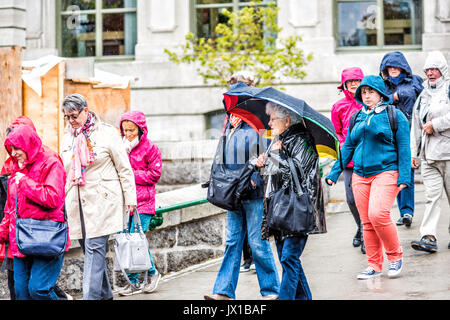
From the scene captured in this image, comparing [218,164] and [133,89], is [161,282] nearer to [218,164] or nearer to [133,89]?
[218,164]

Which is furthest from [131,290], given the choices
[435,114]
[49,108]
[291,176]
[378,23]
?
[378,23]

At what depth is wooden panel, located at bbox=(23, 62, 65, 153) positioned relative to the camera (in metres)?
9.87

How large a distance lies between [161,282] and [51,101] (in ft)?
10.5

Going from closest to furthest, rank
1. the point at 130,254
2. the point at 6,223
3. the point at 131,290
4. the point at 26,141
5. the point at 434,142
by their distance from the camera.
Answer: the point at 26,141, the point at 6,223, the point at 130,254, the point at 131,290, the point at 434,142

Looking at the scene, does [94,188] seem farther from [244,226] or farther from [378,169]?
[378,169]

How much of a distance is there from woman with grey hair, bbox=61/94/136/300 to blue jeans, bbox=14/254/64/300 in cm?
43

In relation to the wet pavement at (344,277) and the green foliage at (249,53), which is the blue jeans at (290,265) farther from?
the green foliage at (249,53)

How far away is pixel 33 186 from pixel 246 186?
1.68 meters

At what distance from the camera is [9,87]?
9375 mm

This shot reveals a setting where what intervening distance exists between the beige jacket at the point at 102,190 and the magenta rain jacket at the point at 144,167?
34.8 inches

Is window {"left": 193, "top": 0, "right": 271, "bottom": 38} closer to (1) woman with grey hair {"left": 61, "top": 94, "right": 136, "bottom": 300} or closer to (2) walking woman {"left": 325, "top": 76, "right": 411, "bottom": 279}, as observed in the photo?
(2) walking woman {"left": 325, "top": 76, "right": 411, "bottom": 279}

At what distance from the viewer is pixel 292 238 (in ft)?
19.6
